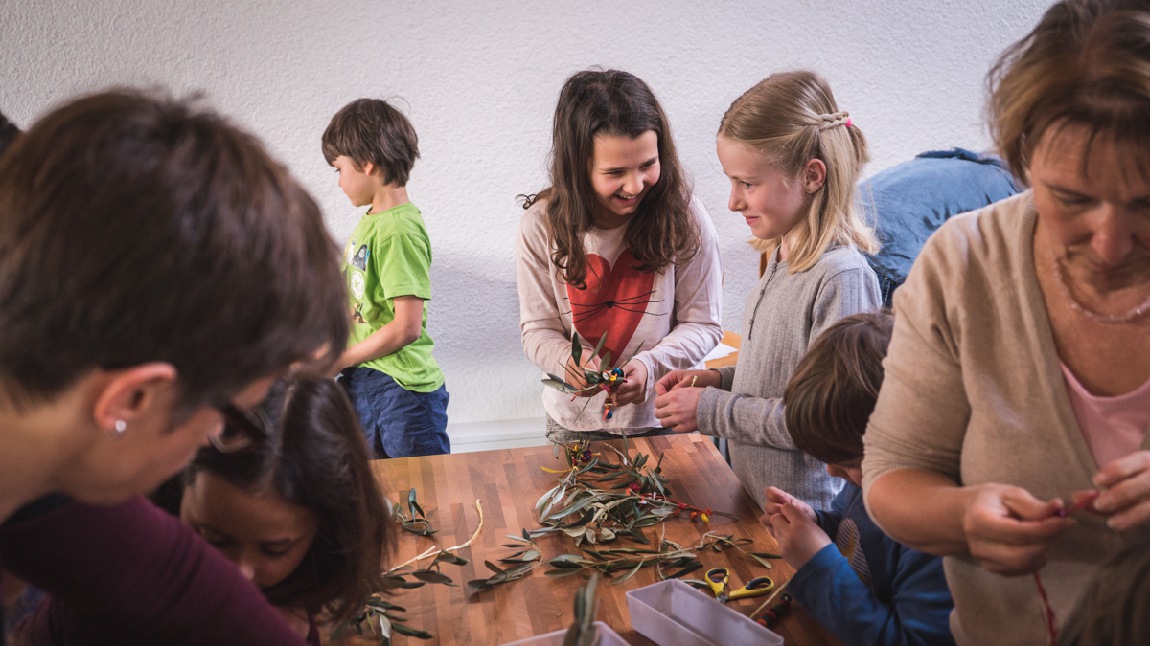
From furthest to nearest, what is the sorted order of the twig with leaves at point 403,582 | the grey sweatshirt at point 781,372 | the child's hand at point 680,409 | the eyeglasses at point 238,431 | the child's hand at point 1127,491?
the child's hand at point 680,409, the grey sweatshirt at point 781,372, the twig with leaves at point 403,582, the eyeglasses at point 238,431, the child's hand at point 1127,491

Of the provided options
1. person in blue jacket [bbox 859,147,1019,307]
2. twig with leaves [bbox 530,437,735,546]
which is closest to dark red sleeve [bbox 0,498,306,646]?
twig with leaves [bbox 530,437,735,546]

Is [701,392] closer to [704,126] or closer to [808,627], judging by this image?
[808,627]

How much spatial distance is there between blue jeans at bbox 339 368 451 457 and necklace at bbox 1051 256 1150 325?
7.45ft

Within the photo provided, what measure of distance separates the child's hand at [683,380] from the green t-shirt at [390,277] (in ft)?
3.18

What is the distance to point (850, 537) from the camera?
68.6 inches

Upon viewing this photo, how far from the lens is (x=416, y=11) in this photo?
3770 millimetres

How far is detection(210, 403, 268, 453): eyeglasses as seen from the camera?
119cm

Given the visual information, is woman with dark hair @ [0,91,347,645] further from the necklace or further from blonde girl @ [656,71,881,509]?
blonde girl @ [656,71,881,509]

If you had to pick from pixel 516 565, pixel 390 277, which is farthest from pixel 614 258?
pixel 516 565

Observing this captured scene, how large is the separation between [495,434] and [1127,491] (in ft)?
11.8

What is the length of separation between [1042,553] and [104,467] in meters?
1.01

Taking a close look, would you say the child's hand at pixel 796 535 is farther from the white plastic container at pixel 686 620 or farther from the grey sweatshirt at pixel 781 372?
the grey sweatshirt at pixel 781 372

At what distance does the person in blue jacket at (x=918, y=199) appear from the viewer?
2.93 m

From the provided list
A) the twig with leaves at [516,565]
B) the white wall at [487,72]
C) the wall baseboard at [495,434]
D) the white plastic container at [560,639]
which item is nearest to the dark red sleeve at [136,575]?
the white plastic container at [560,639]
